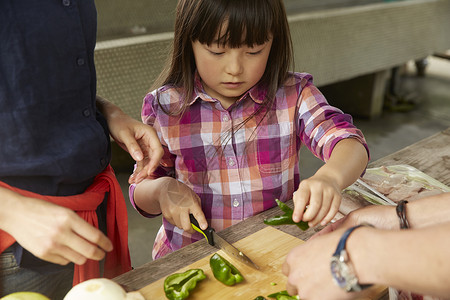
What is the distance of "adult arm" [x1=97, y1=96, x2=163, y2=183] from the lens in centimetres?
108

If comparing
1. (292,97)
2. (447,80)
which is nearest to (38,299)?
(292,97)

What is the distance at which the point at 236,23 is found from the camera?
1239 millimetres

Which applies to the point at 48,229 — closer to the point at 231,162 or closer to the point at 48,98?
the point at 48,98

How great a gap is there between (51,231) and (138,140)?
1.33 ft

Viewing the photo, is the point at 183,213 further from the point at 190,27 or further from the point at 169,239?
the point at 190,27

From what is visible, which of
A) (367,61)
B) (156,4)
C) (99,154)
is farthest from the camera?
(367,61)

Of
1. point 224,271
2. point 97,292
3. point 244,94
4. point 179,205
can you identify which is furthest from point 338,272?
point 244,94

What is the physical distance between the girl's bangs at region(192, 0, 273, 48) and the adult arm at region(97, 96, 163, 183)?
34 cm

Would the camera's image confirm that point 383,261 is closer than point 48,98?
Yes

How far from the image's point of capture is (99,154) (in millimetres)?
1125

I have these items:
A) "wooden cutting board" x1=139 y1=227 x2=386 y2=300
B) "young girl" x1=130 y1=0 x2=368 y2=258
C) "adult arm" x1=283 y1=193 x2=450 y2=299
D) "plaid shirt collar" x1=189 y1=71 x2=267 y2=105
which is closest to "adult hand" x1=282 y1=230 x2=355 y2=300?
"adult arm" x1=283 y1=193 x2=450 y2=299

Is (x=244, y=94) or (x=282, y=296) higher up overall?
(x=244, y=94)

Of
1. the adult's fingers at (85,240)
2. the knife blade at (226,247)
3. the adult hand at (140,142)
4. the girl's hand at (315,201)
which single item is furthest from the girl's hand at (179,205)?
the adult's fingers at (85,240)

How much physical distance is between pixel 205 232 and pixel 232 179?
0.36 meters
